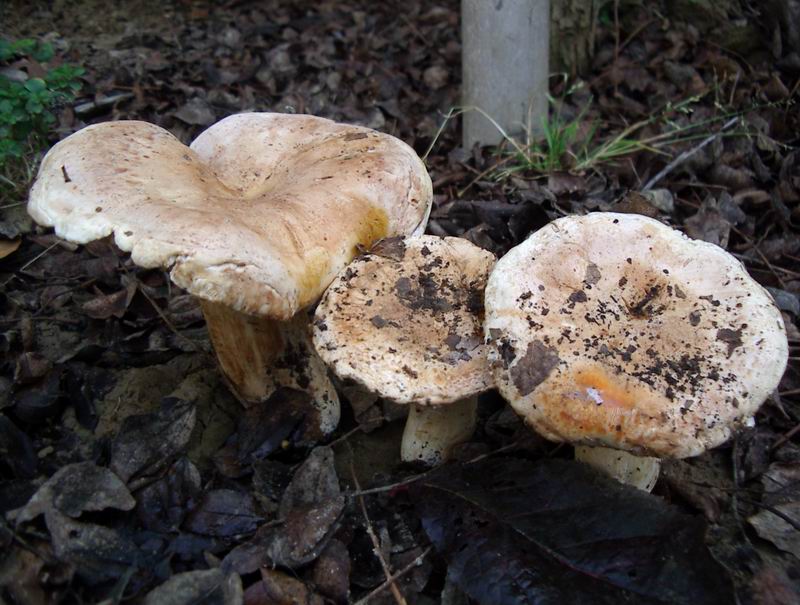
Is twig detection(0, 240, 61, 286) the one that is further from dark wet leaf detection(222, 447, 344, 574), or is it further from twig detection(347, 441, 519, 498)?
twig detection(347, 441, 519, 498)

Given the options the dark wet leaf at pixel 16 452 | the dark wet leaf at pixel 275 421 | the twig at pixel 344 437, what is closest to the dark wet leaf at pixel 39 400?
the dark wet leaf at pixel 16 452

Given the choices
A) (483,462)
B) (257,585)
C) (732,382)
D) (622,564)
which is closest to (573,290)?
(732,382)

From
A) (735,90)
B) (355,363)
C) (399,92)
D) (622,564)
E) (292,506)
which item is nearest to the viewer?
(622,564)

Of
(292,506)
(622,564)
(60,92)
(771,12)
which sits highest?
(60,92)

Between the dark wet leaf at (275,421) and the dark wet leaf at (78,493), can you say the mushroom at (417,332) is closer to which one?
the dark wet leaf at (275,421)

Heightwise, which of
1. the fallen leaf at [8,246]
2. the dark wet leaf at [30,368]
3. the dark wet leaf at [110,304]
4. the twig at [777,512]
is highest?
the fallen leaf at [8,246]

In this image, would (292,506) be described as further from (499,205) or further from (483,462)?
(499,205)

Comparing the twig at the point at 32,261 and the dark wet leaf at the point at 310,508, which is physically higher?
the twig at the point at 32,261
